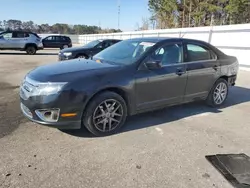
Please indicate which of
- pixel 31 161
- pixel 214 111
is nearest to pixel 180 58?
pixel 214 111

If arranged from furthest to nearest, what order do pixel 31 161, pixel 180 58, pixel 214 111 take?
pixel 214 111 → pixel 180 58 → pixel 31 161

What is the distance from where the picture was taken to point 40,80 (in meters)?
3.64

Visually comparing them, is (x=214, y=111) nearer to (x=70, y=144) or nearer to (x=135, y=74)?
(x=135, y=74)

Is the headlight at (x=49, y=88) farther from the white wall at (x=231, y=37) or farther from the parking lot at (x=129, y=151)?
the white wall at (x=231, y=37)

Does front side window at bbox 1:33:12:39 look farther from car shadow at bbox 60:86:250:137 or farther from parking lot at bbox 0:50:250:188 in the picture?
car shadow at bbox 60:86:250:137

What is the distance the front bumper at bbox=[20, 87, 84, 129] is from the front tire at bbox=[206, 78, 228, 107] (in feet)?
10.6

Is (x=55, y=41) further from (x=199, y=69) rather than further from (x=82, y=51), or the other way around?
(x=199, y=69)

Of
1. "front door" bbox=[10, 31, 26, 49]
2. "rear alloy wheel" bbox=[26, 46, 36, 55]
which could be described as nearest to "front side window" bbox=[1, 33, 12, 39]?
"front door" bbox=[10, 31, 26, 49]

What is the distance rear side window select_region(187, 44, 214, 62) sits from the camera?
5.00m

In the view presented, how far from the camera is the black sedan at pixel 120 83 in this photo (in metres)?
3.60

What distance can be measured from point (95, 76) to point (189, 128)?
6.36ft

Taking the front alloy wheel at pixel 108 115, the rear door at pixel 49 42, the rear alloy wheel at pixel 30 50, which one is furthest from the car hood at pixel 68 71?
the rear door at pixel 49 42

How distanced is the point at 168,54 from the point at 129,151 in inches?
82.2

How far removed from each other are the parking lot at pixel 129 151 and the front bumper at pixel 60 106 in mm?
304
